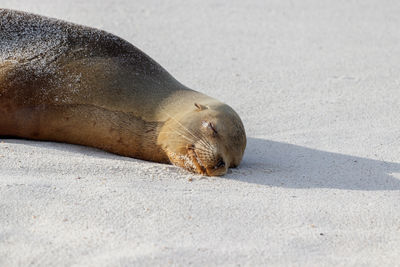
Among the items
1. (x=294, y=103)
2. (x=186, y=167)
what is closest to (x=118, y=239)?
(x=186, y=167)

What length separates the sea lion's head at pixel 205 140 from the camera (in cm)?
409

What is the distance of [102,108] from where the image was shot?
4395 millimetres

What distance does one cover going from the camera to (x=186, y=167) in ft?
13.6

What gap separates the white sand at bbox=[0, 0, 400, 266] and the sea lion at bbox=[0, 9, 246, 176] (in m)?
0.11

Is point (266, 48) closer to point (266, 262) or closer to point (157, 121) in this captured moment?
point (157, 121)

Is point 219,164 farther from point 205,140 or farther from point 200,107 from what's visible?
point 200,107

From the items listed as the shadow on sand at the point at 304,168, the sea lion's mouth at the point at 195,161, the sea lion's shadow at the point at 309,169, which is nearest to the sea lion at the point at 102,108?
the sea lion's mouth at the point at 195,161

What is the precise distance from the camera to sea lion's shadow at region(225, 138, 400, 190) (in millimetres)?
4117

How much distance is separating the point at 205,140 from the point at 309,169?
2.35 feet

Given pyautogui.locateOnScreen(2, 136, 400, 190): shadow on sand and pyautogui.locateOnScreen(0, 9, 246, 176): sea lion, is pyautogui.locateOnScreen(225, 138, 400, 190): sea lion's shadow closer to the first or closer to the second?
pyautogui.locateOnScreen(2, 136, 400, 190): shadow on sand

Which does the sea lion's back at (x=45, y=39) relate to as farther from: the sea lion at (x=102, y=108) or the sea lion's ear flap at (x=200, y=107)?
the sea lion's ear flap at (x=200, y=107)

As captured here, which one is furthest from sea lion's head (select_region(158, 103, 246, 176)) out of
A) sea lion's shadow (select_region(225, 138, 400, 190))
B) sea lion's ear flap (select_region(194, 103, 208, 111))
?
sea lion's shadow (select_region(225, 138, 400, 190))

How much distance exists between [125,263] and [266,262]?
1.85 feet

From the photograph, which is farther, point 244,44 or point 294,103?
→ point 244,44
